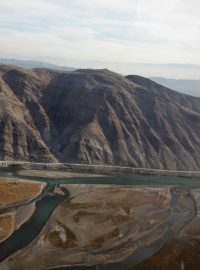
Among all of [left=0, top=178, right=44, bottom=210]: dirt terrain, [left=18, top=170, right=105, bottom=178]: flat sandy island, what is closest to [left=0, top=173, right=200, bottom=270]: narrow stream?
[left=0, top=178, right=44, bottom=210]: dirt terrain

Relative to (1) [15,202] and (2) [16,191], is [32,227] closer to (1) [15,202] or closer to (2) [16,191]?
(1) [15,202]

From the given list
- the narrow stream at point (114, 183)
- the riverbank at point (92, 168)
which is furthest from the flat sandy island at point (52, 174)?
the riverbank at point (92, 168)

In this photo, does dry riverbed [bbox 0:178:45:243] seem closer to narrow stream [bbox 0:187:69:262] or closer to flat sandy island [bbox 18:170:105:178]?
narrow stream [bbox 0:187:69:262]

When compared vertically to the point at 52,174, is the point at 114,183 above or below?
above

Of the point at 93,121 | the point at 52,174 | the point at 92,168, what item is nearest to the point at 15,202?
the point at 52,174

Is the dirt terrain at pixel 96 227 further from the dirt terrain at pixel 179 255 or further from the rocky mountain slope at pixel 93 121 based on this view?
the rocky mountain slope at pixel 93 121

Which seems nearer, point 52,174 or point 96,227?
point 96,227
